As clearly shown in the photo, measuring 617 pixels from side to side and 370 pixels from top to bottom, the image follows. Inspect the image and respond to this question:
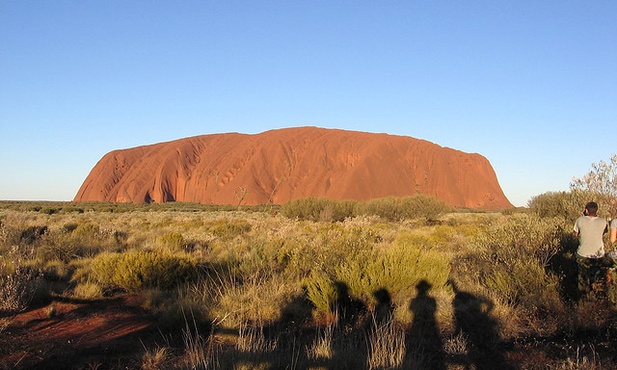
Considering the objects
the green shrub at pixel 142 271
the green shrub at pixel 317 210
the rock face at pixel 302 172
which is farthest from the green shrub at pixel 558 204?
the rock face at pixel 302 172

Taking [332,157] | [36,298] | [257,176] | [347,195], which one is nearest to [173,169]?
[257,176]

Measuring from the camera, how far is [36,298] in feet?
21.9

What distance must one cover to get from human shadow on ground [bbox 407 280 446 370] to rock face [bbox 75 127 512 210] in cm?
5622

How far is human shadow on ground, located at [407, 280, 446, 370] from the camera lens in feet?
14.1

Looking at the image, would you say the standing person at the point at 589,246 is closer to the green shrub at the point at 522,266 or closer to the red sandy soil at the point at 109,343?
the green shrub at the point at 522,266

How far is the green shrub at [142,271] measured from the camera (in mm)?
7484

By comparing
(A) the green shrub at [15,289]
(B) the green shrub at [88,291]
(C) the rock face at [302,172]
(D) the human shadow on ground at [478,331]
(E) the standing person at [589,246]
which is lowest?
(D) the human shadow on ground at [478,331]

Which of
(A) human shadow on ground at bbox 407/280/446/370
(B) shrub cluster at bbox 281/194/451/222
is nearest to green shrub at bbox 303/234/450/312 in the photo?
(A) human shadow on ground at bbox 407/280/446/370

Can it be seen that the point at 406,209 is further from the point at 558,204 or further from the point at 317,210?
the point at 558,204

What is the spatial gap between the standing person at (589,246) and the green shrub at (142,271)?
19.5 ft

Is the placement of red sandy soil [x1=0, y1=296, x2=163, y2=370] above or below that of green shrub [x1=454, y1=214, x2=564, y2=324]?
below

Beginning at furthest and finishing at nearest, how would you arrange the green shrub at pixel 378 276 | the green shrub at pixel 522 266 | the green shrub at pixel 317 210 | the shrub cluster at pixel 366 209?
the shrub cluster at pixel 366 209, the green shrub at pixel 317 210, the green shrub at pixel 378 276, the green shrub at pixel 522 266

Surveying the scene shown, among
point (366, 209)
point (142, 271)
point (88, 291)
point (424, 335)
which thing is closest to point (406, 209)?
point (366, 209)

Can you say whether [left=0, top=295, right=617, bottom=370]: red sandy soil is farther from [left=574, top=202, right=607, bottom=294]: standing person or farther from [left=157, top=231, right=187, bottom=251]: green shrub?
[left=157, top=231, right=187, bottom=251]: green shrub
